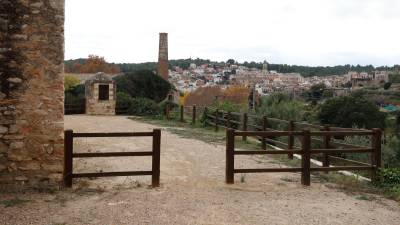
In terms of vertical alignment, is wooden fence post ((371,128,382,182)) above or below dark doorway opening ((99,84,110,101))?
below

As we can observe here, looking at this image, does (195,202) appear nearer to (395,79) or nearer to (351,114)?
(351,114)

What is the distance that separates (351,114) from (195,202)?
25900 millimetres

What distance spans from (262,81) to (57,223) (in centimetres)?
11702

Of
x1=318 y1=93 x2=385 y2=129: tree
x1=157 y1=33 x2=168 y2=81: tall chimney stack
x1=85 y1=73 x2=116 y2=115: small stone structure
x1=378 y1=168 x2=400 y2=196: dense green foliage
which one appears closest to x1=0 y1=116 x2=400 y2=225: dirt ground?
x1=378 y1=168 x2=400 y2=196: dense green foliage

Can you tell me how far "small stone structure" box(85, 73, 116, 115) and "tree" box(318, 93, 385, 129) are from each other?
567 inches

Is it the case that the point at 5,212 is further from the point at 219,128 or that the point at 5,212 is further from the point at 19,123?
the point at 219,128

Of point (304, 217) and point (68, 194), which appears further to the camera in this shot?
point (68, 194)

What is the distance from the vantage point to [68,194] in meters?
7.43

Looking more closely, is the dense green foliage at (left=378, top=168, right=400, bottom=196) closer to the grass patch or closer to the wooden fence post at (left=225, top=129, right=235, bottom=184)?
the wooden fence post at (left=225, top=129, right=235, bottom=184)

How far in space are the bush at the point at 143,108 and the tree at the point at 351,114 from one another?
11606mm

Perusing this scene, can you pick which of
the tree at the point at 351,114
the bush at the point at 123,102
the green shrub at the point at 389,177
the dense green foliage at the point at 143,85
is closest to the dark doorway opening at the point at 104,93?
the bush at the point at 123,102

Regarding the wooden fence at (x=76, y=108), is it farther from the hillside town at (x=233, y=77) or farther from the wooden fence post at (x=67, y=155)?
the hillside town at (x=233, y=77)

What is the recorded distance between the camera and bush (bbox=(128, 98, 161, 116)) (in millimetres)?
28953

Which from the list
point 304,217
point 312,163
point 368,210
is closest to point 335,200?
point 368,210
